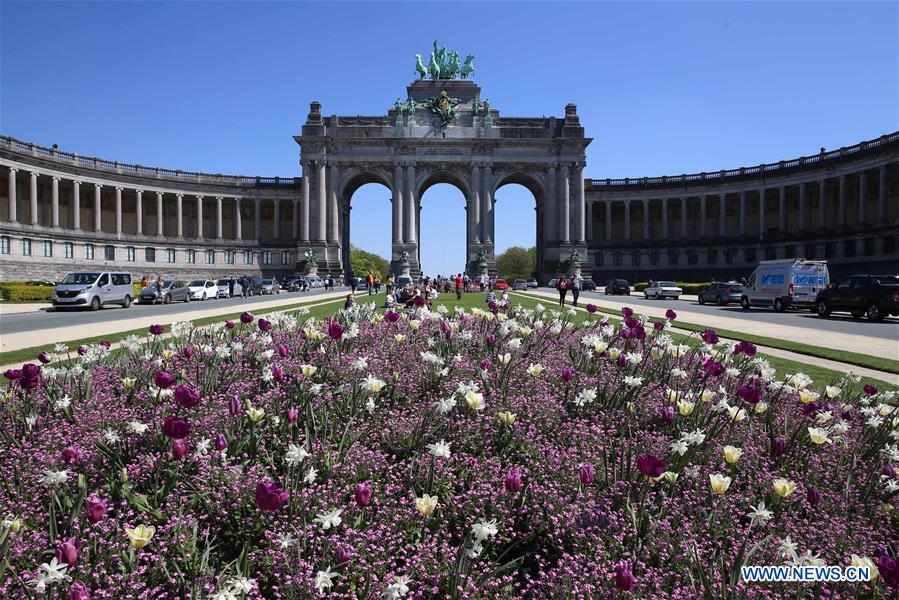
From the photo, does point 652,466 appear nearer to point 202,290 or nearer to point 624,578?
point 624,578

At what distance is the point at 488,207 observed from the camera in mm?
81750

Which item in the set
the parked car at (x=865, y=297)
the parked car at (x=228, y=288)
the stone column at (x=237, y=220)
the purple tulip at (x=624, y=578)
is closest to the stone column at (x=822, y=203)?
the parked car at (x=865, y=297)

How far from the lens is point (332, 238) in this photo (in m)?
81.3

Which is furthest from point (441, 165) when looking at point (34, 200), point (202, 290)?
point (34, 200)

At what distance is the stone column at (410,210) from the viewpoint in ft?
266

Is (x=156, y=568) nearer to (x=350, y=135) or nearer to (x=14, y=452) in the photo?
(x=14, y=452)

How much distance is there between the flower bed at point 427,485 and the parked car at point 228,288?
48290mm

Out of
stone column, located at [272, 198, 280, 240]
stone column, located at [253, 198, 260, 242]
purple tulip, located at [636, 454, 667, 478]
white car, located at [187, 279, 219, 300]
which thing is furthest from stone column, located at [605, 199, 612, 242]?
purple tulip, located at [636, 454, 667, 478]

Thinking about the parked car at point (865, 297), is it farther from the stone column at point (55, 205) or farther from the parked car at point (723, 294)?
the stone column at point (55, 205)

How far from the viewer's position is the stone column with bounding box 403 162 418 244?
80938 mm

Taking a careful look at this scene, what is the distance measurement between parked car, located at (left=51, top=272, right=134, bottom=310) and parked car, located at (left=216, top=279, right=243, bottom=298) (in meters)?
13.9

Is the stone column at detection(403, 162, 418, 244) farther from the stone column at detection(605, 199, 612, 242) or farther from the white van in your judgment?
the white van

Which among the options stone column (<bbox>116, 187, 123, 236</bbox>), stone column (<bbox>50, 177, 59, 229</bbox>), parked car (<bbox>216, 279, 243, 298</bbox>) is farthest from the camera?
stone column (<bbox>116, 187, 123, 236</bbox>)

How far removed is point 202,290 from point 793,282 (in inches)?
1778
